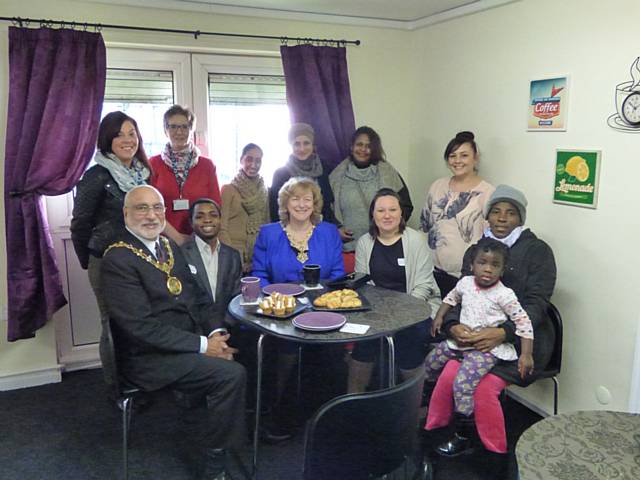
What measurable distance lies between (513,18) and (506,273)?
1573 mm

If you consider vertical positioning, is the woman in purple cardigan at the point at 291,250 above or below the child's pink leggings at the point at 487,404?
above

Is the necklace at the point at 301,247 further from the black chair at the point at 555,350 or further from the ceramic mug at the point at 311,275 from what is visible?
the black chair at the point at 555,350

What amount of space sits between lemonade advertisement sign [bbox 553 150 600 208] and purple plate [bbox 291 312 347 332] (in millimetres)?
1435

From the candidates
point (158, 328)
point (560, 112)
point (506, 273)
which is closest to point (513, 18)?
point (560, 112)

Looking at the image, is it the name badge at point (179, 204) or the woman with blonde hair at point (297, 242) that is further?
the name badge at point (179, 204)

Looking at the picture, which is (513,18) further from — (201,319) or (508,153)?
(201,319)

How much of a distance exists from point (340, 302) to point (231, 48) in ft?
6.95

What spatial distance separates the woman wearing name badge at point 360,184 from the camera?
3424mm

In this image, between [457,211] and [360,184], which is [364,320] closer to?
[457,211]

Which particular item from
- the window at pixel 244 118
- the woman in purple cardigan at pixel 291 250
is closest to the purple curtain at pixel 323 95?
the window at pixel 244 118

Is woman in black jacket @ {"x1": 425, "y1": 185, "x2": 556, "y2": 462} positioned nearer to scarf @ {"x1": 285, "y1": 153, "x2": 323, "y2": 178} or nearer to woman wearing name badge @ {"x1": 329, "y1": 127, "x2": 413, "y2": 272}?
woman wearing name badge @ {"x1": 329, "y1": 127, "x2": 413, "y2": 272}

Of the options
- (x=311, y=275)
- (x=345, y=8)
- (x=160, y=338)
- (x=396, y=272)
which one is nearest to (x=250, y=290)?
(x=311, y=275)

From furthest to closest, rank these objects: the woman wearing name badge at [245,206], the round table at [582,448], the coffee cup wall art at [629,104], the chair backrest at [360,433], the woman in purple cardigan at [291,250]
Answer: the woman wearing name badge at [245,206] → the woman in purple cardigan at [291,250] → the coffee cup wall art at [629,104] → the chair backrest at [360,433] → the round table at [582,448]

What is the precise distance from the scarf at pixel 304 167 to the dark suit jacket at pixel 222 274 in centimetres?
87
